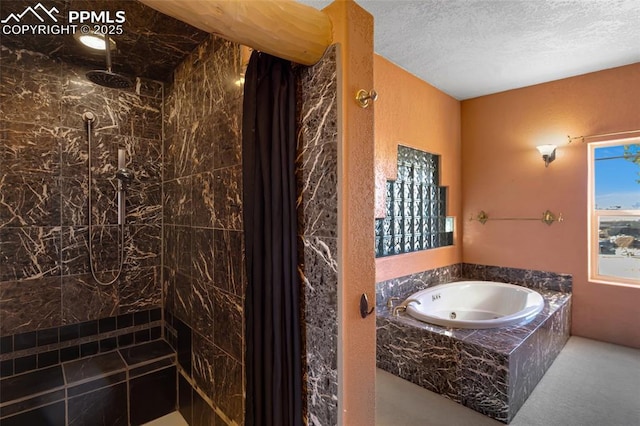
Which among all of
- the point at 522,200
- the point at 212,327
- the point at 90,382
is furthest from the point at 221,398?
the point at 522,200

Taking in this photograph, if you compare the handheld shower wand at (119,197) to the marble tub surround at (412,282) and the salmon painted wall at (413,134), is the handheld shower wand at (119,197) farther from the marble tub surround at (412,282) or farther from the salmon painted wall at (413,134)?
the marble tub surround at (412,282)

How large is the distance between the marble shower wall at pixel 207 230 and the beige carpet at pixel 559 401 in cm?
118

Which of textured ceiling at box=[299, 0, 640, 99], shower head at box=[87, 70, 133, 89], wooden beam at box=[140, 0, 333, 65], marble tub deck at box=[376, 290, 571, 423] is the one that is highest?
textured ceiling at box=[299, 0, 640, 99]

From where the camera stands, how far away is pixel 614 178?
130 inches

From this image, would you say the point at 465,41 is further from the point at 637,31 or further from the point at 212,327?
the point at 212,327

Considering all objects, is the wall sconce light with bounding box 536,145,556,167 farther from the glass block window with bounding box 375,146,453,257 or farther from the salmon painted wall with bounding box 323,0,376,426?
the salmon painted wall with bounding box 323,0,376,426

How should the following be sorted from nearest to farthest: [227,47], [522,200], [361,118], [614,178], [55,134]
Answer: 1. [361,118]
2. [227,47]
3. [55,134]
4. [614,178]
5. [522,200]

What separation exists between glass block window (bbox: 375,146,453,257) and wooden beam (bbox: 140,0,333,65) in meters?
2.16

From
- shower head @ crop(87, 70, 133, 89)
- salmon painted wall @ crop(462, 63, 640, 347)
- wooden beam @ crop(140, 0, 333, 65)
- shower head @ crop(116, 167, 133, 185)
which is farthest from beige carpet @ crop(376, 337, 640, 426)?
shower head @ crop(87, 70, 133, 89)

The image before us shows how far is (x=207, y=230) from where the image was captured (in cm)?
188

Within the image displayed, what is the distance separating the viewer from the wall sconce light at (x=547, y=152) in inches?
136

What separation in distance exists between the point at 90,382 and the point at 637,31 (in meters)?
4.95

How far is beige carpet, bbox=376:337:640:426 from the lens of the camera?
6.65 feet

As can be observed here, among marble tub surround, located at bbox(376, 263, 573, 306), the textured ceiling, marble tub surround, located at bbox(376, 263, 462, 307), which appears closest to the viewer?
the textured ceiling
